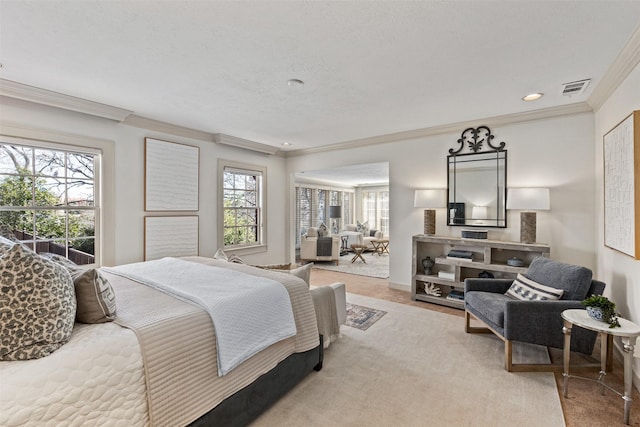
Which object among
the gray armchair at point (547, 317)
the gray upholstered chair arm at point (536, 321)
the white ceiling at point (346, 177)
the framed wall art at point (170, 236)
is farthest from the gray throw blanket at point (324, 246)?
the gray upholstered chair arm at point (536, 321)

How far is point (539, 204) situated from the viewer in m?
3.39

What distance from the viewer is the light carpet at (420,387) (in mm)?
1856

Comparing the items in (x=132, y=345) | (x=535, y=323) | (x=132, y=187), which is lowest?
(x=535, y=323)

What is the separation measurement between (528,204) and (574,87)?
1.28 meters

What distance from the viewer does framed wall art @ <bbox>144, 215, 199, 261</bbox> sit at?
3.83 m

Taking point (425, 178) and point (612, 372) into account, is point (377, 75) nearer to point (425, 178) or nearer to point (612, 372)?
point (425, 178)

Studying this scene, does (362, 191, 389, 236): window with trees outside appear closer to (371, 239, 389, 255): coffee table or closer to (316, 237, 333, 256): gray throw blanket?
(371, 239, 389, 255): coffee table

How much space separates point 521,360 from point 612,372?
63 centimetres

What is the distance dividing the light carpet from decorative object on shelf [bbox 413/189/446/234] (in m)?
1.64

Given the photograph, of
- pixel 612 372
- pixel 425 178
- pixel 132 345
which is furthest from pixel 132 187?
pixel 612 372

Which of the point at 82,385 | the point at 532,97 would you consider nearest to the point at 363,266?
the point at 532,97

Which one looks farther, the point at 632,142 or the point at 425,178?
the point at 425,178

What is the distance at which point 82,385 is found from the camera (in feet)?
3.82

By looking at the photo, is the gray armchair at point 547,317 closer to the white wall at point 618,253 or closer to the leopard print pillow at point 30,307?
the white wall at point 618,253
